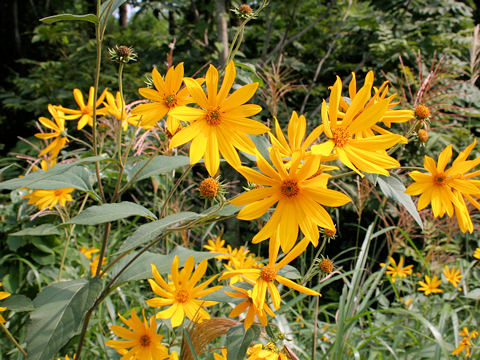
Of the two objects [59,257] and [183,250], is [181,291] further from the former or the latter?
[59,257]

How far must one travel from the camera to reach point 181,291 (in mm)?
925

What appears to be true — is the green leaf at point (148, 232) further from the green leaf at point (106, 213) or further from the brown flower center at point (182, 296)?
the brown flower center at point (182, 296)

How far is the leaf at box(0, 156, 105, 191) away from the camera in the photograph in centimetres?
62

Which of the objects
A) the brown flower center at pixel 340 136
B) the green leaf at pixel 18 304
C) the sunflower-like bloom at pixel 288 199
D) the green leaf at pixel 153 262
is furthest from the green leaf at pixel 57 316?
the brown flower center at pixel 340 136

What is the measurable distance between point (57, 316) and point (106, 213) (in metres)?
0.26

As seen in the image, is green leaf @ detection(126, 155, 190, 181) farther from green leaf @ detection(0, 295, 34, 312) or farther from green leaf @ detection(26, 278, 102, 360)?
green leaf @ detection(0, 295, 34, 312)

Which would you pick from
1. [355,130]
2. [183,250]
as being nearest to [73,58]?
[183,250]

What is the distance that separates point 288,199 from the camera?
59 centimetres

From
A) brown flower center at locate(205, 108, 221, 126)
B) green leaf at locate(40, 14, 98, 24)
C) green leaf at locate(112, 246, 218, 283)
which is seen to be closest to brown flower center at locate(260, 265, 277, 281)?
green leaf at locate(112, 246, 218, 283)

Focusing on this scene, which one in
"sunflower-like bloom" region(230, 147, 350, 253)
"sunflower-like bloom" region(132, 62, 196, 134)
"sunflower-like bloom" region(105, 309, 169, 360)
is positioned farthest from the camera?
"sunflower-like bloom" region(105, 309, 169, 360)

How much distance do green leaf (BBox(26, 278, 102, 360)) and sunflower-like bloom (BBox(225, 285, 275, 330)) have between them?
0.29 meters

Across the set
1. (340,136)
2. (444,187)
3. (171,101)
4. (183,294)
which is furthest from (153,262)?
(444,187)

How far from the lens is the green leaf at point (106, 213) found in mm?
624

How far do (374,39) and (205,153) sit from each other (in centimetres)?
304
